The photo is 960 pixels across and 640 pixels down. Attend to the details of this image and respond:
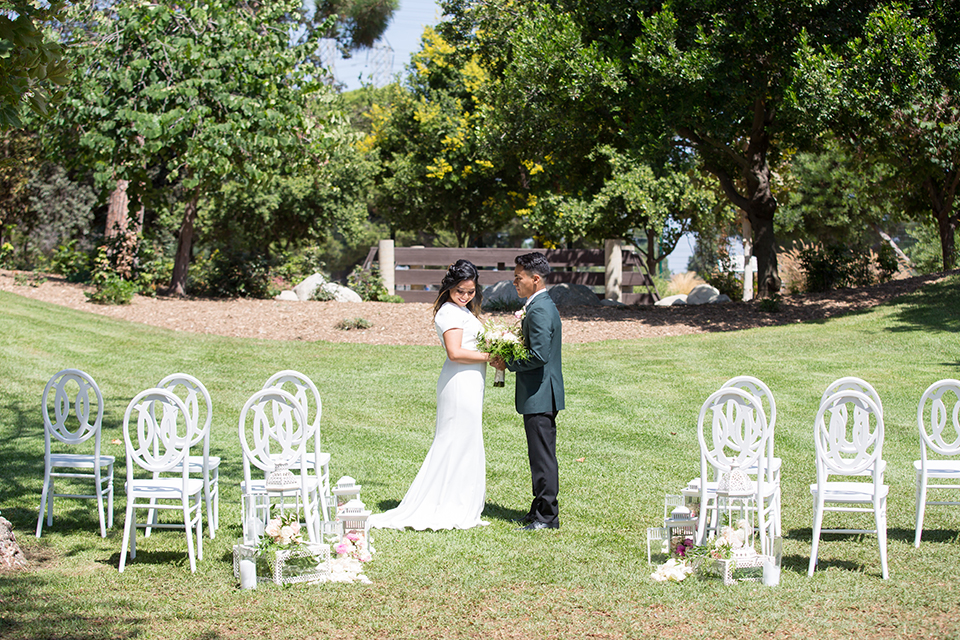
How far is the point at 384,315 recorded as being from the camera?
17969 millimetres

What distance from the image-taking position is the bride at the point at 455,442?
6.33 m

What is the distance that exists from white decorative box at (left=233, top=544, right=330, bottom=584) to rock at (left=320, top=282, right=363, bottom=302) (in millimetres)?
15439

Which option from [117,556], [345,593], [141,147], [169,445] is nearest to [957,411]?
[345,593]

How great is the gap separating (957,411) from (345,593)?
4165 mm

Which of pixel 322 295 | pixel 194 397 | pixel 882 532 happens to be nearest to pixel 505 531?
pixel 194 397

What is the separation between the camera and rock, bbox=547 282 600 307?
2081 centimetres

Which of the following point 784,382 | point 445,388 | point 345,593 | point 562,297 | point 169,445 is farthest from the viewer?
point 562,297

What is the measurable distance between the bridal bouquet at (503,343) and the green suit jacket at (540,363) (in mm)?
52

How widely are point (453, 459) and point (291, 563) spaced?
1553 millimetres

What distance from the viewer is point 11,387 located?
1109 centimetres

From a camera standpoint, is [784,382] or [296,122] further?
[296,122]

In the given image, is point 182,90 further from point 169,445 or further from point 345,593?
point 345,593

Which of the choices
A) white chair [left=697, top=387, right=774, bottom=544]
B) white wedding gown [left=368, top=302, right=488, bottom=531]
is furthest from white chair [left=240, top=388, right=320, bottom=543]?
white chair [left=697, top=387, right=774, bottom=544]

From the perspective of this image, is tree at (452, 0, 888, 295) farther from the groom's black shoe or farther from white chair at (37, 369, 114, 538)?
Result: white chair at (37, 369, 114, 538)
